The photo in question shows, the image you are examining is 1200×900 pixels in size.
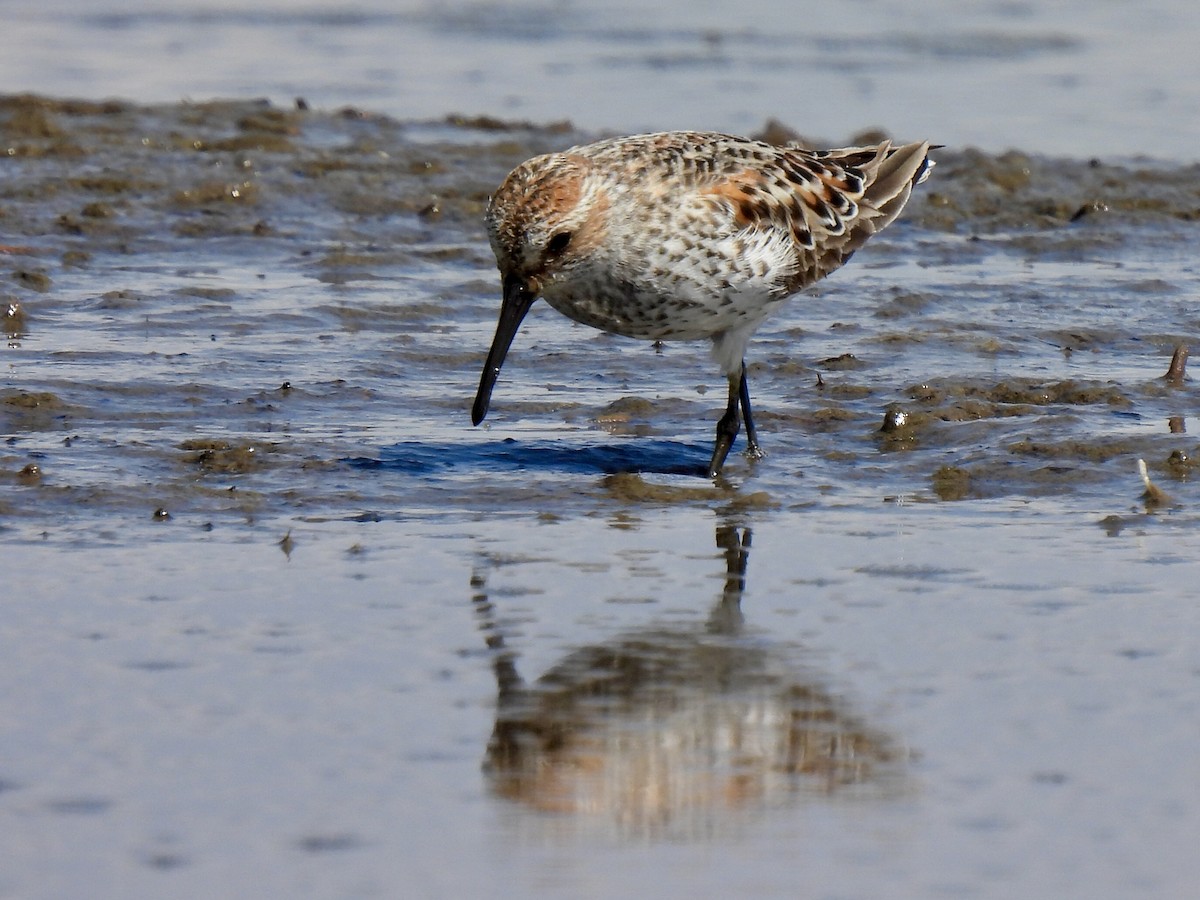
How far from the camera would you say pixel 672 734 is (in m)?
5.54

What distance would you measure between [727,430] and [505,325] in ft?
3.92

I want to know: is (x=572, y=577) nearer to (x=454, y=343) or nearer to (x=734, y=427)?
(x=734, y=427)

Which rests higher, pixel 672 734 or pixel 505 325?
pixel 505 325

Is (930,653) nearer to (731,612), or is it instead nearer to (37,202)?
(731,612)

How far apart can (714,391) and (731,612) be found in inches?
142

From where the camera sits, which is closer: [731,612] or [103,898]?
[103,898]

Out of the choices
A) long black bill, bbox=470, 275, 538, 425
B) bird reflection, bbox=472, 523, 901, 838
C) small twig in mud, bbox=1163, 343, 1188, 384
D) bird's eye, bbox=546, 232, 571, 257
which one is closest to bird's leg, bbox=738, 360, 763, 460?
long black bill, bbox=470, 275, 538, 425

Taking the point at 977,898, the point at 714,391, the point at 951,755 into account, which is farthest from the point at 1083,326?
the point at 977,898

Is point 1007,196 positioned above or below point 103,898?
above

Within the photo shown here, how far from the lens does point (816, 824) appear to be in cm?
493

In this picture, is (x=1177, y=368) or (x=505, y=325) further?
(x=1177, y=368)

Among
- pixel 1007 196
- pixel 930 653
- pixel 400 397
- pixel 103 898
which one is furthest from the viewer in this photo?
pixel 1007 196

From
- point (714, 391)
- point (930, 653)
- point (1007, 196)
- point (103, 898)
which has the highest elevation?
point (1007, 196)

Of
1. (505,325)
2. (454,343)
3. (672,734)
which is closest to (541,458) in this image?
(505,325)
